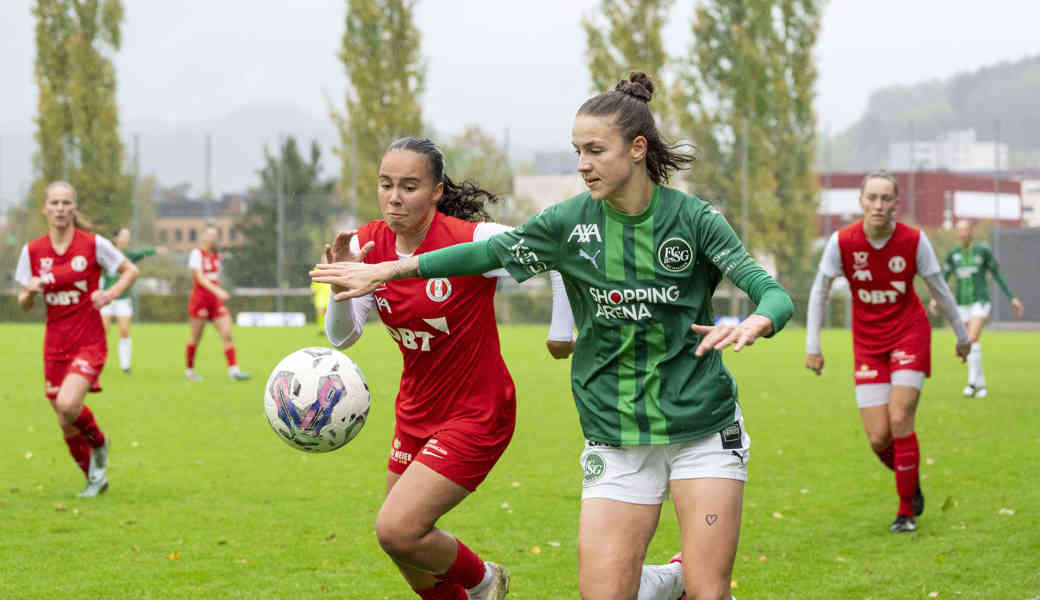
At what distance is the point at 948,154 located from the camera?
191 ft

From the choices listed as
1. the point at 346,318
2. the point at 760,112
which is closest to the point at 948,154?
the point at 760,112

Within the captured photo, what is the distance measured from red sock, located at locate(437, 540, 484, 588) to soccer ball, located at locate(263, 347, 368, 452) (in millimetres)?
671

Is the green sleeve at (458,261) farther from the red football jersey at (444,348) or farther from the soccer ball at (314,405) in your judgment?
the soccer ball at (314,405)

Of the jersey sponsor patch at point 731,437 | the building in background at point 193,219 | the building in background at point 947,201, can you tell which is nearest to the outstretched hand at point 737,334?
the jersey sponsor patch at point 731,437

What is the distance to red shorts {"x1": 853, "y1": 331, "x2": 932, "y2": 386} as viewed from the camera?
7434mm

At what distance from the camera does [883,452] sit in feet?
25.3

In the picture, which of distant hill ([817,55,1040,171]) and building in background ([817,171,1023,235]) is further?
distant hill ([817,55,1040,171])

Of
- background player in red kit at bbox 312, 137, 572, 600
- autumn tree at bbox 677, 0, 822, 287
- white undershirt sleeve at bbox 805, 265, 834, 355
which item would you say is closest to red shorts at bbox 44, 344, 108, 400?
background player in red kit at bbox 312, 137, 572, 600

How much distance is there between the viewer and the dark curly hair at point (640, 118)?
407 cm

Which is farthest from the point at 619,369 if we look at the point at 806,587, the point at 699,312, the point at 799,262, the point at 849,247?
the point at 799,262

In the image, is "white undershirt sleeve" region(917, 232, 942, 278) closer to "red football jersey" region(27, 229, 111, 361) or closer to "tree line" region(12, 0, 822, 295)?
"red football jersey" region(27, 229, 111, 361)

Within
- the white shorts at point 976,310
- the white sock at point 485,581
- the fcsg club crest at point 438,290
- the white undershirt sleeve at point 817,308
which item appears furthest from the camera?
the white shorts at point 976,310

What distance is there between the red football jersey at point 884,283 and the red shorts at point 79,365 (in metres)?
5.00

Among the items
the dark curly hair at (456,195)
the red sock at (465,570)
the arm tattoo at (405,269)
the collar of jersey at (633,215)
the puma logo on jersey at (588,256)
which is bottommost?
the red sock at (465,570)
